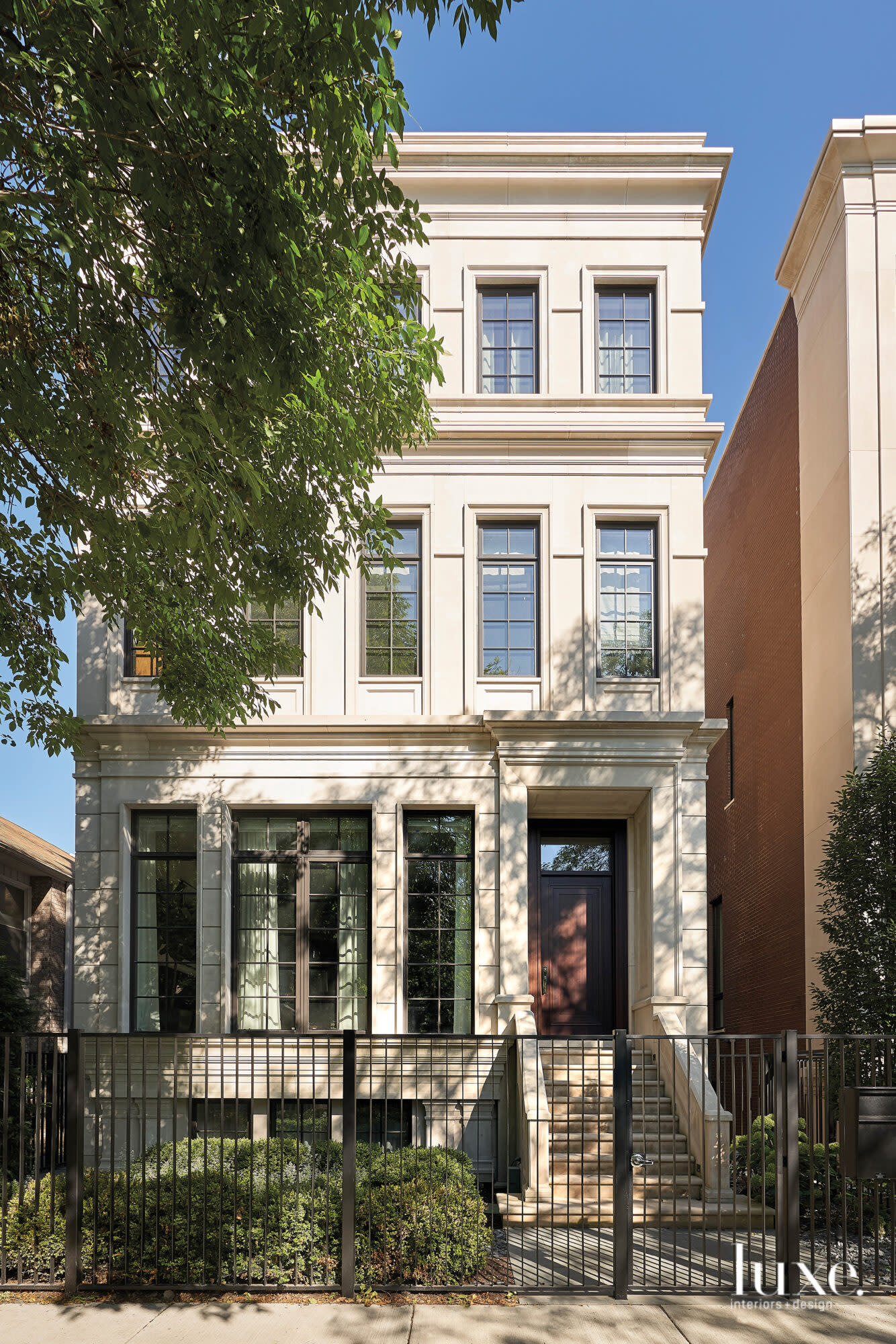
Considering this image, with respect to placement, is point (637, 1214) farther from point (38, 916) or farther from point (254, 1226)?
point (38, 916)

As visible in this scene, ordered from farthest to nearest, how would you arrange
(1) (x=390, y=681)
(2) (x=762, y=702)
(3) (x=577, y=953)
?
(2) (x=762, y=702) → (3) (x=577, y=953) → (1) (x=390, y=681)

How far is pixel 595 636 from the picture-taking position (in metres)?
14.6

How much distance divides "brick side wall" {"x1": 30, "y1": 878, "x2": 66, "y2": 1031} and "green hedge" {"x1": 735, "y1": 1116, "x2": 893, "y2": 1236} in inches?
582

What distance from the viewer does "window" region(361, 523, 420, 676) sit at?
14742mm

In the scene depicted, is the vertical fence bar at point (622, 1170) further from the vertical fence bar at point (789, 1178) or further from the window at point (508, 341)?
the window at point (508, 341)

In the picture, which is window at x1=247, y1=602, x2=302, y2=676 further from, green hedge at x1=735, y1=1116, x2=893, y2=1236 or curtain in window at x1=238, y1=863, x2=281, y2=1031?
green hedge at x1=735, y1=1116, x2=893, y2=1236

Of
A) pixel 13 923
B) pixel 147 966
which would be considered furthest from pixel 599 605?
pixel 13 923

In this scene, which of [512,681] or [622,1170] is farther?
[512,681]

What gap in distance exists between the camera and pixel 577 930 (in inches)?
598

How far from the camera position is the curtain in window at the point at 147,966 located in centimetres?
1419

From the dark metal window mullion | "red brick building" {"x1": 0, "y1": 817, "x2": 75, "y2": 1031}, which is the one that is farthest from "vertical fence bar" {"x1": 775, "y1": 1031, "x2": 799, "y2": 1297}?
"red brick building" {"x1": 0, "y1": 817, "x2": 75, "y2": 1031}

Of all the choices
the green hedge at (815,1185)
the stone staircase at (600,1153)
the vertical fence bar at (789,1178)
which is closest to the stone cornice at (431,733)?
the stone staircase at (600,1153)

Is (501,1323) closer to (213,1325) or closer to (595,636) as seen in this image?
(213,1325)

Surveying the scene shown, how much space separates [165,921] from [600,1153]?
624 centimetres
